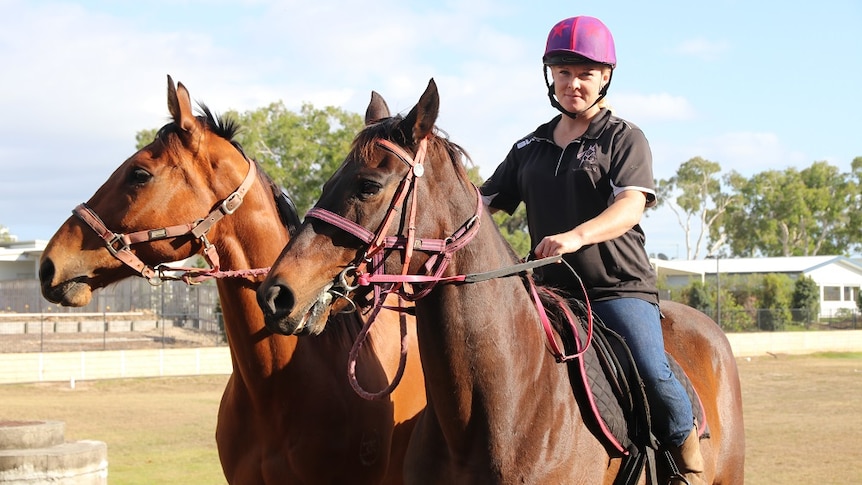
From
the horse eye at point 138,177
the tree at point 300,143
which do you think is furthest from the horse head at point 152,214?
the tree at point 300,143

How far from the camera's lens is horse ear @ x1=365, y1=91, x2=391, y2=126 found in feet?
14.3

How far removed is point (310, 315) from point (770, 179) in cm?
8624

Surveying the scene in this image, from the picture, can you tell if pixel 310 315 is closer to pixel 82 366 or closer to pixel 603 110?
pixel 603 110

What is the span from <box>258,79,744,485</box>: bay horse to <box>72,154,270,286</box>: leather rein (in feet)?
4.54

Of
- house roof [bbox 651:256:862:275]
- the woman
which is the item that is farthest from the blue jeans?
house roof [bbox 651:256:862:275]

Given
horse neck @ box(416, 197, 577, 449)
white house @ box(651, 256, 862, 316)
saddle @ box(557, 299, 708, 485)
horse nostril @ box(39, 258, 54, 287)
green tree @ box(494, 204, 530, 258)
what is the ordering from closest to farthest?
horse neck @ box(416, 197, 577, 449)
saddle @ box(557, 299, 708, 485)
horse nostril @ box(39, 258, 54, 287)
green tree @ box(494, 204, 530, 258)
white house @ box(651, 256, 862, 316)

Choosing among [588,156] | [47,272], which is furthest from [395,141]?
[47,272]

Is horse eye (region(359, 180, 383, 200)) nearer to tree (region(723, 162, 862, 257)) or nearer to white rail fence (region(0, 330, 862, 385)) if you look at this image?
white rail fence (region(0, 330, 862, 385))

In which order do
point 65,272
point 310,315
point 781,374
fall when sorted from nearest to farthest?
Result: point 310,315, point 65,272, point 781,374

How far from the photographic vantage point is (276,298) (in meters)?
3.29

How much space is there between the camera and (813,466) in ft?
40.8

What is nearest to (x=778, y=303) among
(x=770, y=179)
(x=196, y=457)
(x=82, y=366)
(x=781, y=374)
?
(x=781, y=374)

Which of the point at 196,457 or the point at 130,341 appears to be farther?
the point at 130,341

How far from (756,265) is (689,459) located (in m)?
73.0
